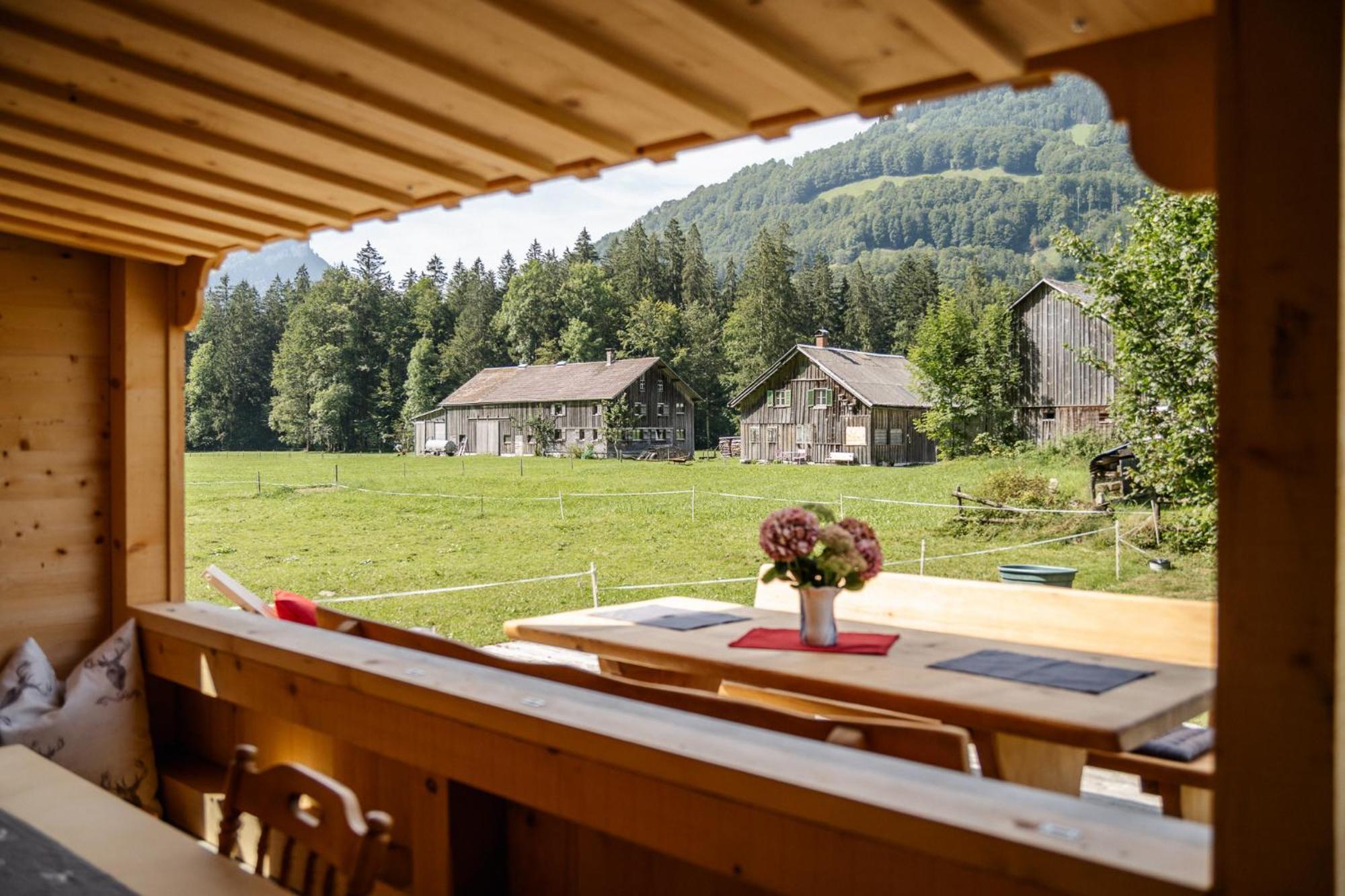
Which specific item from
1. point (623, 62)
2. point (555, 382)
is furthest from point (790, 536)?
point (555, 382)

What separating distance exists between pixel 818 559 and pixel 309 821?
5.49ft

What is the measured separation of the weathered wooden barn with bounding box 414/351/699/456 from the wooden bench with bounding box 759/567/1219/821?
1927 centimetres

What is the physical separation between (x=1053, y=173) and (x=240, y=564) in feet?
119

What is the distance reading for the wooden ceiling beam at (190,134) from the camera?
1938 millimetres

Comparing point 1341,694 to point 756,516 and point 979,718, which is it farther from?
point 756,516

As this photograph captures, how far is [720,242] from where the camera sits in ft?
178

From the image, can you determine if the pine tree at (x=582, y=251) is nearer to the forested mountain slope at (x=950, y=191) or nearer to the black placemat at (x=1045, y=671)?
the forested mountain slope at (x=950, y=191)

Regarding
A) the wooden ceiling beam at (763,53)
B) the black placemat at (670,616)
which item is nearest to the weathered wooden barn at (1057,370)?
the black placemat at (670,616)

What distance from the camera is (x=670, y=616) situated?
11.6 ft

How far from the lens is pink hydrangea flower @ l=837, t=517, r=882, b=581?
285 centimetres

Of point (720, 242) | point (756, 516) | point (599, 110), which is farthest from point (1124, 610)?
point (720, 242)

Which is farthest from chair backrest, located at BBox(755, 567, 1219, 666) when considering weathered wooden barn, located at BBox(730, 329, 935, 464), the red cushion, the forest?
the forest

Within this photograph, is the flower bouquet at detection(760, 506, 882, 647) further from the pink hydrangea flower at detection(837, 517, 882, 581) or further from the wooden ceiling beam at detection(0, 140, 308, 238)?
the wooden ceiling beam at detection(0, 140, 308, 238)

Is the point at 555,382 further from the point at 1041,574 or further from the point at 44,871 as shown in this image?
the point at 44,871
